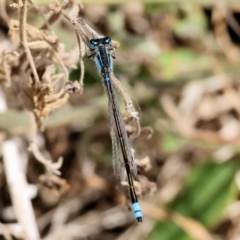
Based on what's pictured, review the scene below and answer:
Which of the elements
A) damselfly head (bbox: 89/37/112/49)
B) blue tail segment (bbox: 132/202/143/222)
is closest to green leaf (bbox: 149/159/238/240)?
blue tail segment (bbox: 132/202/143/222)

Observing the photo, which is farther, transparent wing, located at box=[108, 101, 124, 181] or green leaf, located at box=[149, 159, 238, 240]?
green leaf, located at box=[149, 159, 238, 240]

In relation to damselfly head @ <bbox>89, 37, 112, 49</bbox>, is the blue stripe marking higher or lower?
lower

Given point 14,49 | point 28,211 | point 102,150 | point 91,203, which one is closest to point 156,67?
point 102,150

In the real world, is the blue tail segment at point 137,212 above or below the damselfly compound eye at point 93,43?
below

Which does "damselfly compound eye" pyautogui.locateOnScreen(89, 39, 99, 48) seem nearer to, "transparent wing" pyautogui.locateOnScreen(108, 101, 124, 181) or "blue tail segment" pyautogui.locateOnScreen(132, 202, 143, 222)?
"transparent wing" pyautogui.locateOnScreen(108, 101, 124, 181)

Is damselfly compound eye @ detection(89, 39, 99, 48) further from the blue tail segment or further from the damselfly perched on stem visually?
the blue tail segment

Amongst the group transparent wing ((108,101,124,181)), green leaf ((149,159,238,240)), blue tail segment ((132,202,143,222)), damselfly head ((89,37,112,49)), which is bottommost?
blue tail segment ((132,202,143,222))

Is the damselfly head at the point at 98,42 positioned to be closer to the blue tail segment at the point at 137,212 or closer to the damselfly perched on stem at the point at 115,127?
the damselfly perched on stem at the point at 115,127

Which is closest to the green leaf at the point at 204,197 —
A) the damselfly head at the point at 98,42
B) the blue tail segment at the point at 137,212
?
the blue tail segment at the point at 137,212
